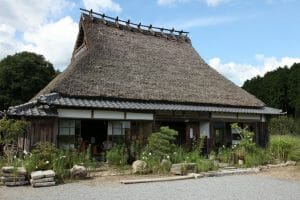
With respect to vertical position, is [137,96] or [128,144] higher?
[137,96]

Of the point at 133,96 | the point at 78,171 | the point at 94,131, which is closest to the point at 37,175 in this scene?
the point at 78,171

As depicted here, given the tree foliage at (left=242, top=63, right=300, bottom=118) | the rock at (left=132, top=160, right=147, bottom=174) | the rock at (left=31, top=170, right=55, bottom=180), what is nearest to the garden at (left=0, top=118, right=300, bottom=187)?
the rock at (left=132, top=160, right=147, bottom=174)

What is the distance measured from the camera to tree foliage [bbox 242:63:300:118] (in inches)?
1511

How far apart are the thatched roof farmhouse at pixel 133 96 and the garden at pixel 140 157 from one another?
1058mm

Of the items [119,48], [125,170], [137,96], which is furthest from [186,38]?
[125,170]

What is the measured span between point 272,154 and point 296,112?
25.7 metres

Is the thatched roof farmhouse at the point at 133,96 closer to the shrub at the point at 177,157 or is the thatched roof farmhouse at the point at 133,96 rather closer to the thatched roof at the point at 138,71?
the thatched roof at the point at 138,71

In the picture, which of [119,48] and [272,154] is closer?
[272,154]

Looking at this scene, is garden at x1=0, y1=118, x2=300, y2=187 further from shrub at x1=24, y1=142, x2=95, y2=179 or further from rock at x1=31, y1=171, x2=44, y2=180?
rock at x1=31, y1=171, x2=44, y2=180

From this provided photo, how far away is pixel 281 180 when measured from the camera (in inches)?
386

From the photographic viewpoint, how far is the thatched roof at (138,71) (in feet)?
44.9

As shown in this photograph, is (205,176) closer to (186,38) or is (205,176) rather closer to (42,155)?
(42,155)

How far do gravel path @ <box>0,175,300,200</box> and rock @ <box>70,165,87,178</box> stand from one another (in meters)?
0.42

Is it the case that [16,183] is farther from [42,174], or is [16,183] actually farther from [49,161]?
[49,161]
